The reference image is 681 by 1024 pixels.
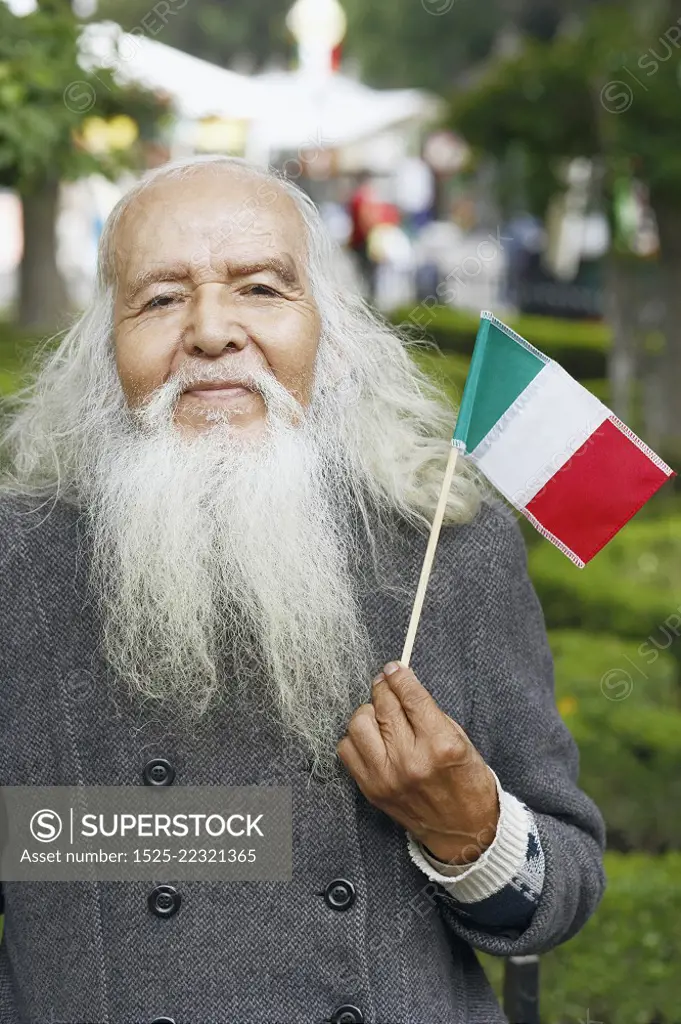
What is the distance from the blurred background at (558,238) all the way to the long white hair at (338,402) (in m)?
0.29

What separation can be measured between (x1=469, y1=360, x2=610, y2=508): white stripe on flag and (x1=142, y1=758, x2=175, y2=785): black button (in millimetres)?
731

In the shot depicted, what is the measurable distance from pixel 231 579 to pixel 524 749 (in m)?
0.56

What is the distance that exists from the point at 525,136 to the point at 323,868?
7800 millimetres

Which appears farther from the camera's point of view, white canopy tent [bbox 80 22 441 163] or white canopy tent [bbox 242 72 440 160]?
white canopy tent [bbox 242 72 440 160]

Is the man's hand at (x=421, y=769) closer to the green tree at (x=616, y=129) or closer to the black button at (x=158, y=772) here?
the black button at (x=158, y=772)

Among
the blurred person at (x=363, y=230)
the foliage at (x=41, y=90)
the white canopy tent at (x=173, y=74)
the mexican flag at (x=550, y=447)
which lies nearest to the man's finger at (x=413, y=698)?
the mexican flag at (x=550, y=447)

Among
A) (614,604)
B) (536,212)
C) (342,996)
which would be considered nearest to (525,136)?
(536,212)

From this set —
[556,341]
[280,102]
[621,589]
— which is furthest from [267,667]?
[280,102]

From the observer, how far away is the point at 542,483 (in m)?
2.40

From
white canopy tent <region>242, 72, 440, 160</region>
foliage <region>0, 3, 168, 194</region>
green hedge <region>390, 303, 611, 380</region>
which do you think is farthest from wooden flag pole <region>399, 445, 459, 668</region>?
white canopy tent <region>242, 72, 440, 160</region>

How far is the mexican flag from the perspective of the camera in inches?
92.9

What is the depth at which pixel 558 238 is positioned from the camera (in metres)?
20.4

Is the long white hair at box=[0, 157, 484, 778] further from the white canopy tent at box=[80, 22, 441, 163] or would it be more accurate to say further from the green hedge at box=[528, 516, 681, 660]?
the white canopy tent at box=[80, 22, 441, 163]

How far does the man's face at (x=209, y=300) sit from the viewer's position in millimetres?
2271
